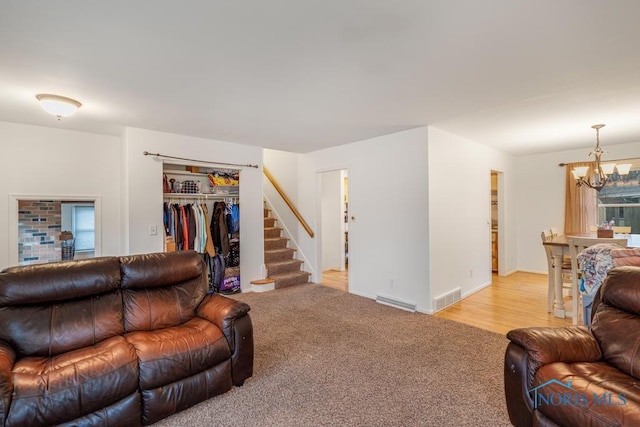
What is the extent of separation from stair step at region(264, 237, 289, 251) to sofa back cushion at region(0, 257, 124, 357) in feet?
11.7

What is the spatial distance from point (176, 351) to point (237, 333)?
1.39ft

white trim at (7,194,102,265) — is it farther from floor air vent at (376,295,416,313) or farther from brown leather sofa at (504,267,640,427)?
brown leather sofa at (504,267,640,427)

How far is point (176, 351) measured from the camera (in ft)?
6.52

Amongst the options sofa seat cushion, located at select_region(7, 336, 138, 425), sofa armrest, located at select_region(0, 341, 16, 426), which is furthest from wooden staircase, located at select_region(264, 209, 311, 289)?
sofa armrest, located at select_region(0, 341, 16, 426)

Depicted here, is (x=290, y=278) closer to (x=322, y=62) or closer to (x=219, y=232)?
(x=219, y=232)

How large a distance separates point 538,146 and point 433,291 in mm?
3475

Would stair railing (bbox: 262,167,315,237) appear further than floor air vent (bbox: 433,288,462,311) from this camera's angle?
Yes

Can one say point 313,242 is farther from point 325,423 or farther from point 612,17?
point 612,17

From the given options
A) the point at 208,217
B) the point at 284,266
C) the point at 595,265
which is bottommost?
the point at 284,266

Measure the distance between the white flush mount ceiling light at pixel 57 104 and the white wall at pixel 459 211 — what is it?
13.0ft

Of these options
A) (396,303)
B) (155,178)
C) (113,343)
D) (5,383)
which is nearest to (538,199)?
(396,303)

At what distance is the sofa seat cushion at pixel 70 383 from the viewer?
5.06 feet

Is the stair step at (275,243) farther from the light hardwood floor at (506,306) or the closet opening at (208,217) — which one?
the light hardwood floor at (506,306)

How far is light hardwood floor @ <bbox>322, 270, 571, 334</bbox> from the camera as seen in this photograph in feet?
11.6
